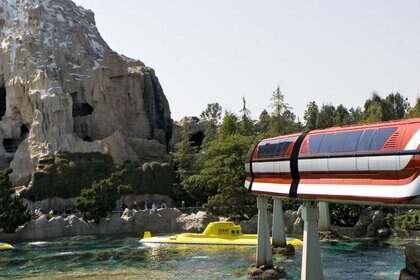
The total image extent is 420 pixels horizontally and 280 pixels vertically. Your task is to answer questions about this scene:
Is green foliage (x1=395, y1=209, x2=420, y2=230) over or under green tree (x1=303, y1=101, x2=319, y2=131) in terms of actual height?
under

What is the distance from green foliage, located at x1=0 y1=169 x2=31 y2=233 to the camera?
58344 mm

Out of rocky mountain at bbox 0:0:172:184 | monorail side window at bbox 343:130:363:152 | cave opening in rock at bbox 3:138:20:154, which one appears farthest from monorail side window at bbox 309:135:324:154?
cave opening in rock at bbox 3:138:20:154

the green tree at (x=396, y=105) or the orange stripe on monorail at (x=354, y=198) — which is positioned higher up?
the green tree at (x=396, y=105)

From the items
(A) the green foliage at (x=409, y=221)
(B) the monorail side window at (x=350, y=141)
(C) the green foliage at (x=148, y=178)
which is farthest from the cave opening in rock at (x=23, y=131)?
(B) the monorail side window at (x=350, y=141)

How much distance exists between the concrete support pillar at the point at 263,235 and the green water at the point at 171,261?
1.82 metres

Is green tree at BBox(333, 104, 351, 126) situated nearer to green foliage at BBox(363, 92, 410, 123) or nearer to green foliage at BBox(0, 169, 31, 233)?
green foliage at BBox(363, 92, 410, 123)

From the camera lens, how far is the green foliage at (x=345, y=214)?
58781mm

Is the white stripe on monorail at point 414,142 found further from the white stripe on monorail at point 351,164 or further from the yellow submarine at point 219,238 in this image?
the yellow submarine at point 219,238

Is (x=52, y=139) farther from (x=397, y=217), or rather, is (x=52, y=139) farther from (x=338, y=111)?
(x=338, y=111)

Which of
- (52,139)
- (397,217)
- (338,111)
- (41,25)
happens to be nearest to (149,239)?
(397,217)

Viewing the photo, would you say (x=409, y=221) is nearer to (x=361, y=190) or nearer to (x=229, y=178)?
(x=229, y=178)

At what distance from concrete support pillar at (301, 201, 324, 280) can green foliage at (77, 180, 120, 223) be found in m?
42.8

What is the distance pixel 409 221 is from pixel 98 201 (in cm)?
3248

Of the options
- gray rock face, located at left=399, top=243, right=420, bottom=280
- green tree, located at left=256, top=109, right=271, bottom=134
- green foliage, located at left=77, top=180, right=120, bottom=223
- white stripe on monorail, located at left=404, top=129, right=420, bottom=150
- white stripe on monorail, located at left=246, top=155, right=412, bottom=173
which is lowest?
gray rock face, located at left=399, top=243, right=420, bottom=280
